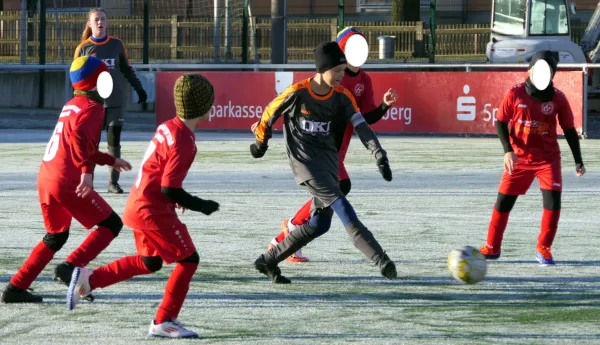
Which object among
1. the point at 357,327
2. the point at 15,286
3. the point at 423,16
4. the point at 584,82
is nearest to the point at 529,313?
the point at 357,327

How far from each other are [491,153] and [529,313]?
11761mm

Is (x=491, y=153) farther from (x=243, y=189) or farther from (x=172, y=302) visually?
(x=172, y=302)

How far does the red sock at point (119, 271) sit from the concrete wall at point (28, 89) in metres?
21.7

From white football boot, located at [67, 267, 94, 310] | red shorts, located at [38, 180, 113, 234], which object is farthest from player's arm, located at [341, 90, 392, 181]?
white football boot, located at [67, 267, 94, 310]

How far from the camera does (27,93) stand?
2961 cm

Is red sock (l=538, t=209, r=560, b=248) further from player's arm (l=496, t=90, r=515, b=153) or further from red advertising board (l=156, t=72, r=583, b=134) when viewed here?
red advertising board (l=156, t=72, r=583, b=134)

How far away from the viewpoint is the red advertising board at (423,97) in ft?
71.3

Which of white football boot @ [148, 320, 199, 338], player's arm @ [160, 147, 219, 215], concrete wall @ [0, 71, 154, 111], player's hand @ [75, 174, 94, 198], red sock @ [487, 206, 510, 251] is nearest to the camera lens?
player's arm @ [160, 147, 219, 215]

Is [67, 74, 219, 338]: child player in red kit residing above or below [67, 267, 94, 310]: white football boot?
above

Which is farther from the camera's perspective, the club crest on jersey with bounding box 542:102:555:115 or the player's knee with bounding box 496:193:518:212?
the player's knee with bounding box 496:193:518:212

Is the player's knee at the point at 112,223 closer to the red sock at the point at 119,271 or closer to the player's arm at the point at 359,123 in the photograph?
the red sock at the point at 119,271

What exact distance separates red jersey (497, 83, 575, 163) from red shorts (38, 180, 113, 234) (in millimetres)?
3380

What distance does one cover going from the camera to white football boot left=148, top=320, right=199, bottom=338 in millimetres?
6488

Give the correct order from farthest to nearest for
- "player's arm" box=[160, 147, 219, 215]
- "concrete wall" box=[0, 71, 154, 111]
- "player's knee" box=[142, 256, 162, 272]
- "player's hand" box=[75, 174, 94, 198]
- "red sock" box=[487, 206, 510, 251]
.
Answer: "concrete wall" box=[0, 71, 154, 111]
"red sock" box=[487, 206, 510, 251]
"player's hand" box=[75, 174, 94, 198]
"player's knee" box=[142, 256, 162, 272]
"player's arm" box=[160, 147, 219, 215]
